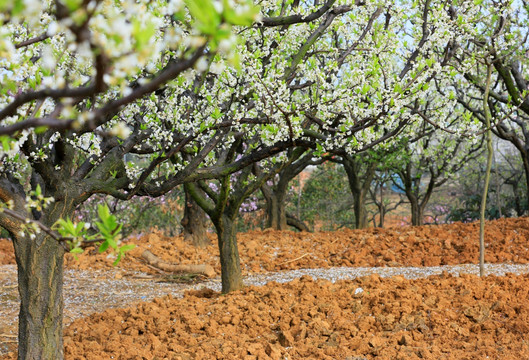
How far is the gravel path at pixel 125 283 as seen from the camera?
25.8ft

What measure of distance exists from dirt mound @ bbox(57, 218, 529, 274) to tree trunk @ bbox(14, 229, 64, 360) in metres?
5.28

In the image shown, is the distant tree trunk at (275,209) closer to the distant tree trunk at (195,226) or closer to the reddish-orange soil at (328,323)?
the distant tree trunk at (195,226)

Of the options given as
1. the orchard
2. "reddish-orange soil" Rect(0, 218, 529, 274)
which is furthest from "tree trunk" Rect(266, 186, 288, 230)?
the orchard

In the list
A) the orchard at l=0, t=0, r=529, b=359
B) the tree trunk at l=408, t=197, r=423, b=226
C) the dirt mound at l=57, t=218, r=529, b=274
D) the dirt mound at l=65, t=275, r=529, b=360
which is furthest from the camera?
the tree trunk at l=408, t=197, r=423, b=226

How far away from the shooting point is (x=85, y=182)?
5.11 metres

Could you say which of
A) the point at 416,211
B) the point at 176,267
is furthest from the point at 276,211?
the point at 176,267

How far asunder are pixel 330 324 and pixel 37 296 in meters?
3.02

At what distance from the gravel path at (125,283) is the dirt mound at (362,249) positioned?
1.80 feet

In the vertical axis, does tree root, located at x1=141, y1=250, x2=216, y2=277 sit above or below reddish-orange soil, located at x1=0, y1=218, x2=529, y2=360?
above

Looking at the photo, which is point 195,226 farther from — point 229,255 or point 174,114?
point 174,114

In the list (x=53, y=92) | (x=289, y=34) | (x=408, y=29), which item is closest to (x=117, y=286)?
(x=289, y=34)

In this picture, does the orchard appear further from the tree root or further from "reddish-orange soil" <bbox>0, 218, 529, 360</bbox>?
the tree root

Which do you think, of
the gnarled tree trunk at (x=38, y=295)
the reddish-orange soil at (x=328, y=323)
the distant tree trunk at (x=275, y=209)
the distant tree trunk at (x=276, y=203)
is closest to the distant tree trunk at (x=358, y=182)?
the distant tree trunk at (x=276, y=203)

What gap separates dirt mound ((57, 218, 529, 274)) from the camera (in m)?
10.3
